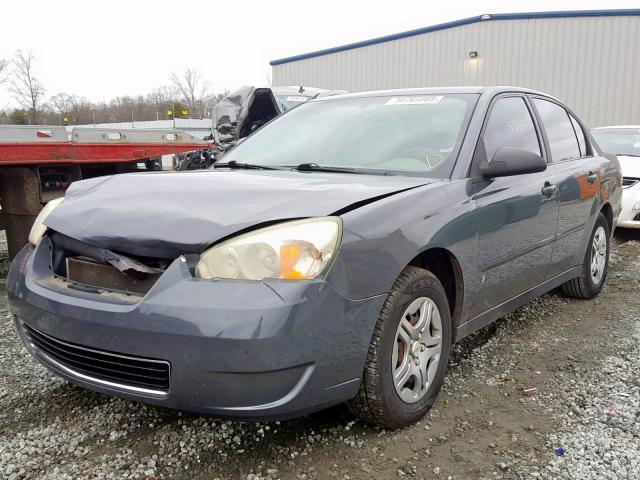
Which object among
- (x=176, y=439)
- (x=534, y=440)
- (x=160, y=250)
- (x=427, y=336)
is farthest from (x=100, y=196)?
(x=534, y=440)

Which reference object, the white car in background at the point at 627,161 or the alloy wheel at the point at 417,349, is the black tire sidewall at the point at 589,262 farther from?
the white car in background at the point at 627,161

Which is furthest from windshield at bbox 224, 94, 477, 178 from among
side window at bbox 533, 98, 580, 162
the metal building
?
the metal building

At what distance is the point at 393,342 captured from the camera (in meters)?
2.30

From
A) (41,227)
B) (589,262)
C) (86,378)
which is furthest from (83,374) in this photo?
(589,262)

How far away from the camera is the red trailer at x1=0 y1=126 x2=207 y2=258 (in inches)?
205

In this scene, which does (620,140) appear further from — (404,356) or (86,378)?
(86,378)

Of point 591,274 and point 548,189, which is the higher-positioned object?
point 548,189

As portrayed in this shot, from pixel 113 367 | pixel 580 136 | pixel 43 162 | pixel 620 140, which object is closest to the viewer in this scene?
pixel 113 367

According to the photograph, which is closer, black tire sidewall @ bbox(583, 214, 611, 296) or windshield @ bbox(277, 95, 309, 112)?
black tire sidewall @ bbox(583, 214, 611, 296)

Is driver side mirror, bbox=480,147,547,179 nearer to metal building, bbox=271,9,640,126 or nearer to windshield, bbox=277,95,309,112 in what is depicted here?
windshield, bbox=277,95,309,112

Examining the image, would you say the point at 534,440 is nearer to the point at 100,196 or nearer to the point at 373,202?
the point at 373,202

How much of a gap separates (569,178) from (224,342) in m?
2.87

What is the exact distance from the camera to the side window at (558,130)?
386cm

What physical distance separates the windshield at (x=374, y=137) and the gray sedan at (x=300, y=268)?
1 centimetres
